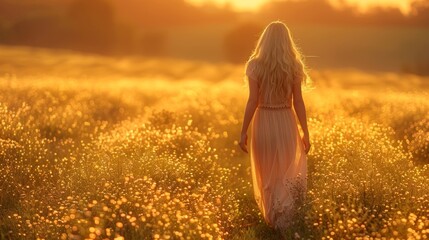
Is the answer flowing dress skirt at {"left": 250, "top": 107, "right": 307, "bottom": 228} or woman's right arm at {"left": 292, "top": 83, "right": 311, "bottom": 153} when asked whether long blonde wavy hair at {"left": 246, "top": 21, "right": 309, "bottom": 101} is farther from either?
flowing dress skirt at {"left": 250, "top": 107, "right": 307, "bottom": 228}

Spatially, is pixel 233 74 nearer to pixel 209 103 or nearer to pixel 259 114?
pixel 209 103

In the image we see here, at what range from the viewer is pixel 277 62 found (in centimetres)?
692

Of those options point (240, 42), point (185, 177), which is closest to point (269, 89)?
point (185, 177)

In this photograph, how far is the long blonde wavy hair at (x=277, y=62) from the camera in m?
6.90

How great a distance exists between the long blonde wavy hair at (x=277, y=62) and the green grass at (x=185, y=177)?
1.25m

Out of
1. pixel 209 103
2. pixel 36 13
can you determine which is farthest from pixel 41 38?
pixel 209 103

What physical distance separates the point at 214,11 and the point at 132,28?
40.7ft

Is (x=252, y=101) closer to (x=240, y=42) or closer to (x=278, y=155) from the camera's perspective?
(x=278, y=155)

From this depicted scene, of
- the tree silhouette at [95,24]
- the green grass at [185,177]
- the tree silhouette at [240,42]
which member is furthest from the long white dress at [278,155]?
the tree silhouette at [95,24]

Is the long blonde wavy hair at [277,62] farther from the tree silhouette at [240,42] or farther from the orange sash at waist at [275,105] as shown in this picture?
the tree silhouette at [240,42]

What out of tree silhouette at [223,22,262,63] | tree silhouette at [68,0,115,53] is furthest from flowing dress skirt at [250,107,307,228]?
tree silhouette at [68,0,115,53]

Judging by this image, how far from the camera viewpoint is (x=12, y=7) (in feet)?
271

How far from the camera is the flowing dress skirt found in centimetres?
713

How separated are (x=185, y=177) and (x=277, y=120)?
1.41m
